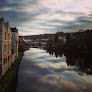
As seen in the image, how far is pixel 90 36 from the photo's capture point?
5741cm

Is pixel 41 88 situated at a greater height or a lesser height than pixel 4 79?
lesser

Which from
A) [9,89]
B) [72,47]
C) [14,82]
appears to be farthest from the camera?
[72,47]

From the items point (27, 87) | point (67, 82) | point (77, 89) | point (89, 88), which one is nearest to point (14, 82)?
point (27, 87)

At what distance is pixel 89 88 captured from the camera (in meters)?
18.5

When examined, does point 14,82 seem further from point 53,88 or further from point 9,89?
point 53,88

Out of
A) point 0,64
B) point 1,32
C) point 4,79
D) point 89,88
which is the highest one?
point 1,32

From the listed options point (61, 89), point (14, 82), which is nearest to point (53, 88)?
point (61, 89)

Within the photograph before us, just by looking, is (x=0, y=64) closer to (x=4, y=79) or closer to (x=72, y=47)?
(x=4, y=79)

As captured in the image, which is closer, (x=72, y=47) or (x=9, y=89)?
(x=9, y=89)

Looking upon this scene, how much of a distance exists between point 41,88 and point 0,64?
8838 millimetres

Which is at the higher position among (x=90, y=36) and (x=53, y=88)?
(x=90, y=36)

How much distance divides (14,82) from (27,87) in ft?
11.9

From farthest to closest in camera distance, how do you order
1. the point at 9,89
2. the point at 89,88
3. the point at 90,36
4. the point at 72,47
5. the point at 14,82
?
the point at 72,47, the point at 90,36, the point at 14,82, the point at 89,88, the point at 9,89

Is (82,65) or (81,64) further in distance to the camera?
(81,64)
